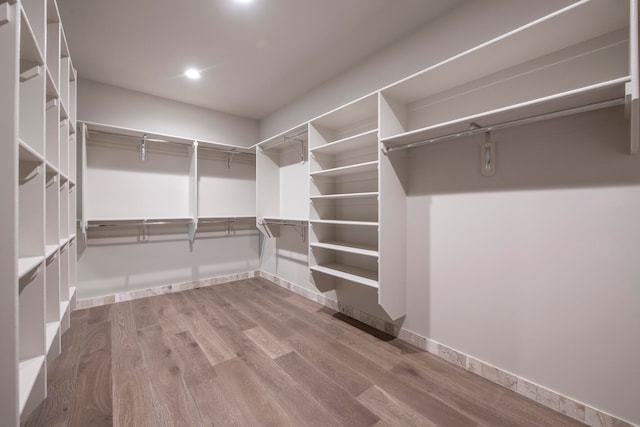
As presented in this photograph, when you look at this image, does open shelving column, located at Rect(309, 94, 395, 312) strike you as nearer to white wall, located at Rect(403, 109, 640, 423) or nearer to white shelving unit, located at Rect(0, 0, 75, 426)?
white wall, located at Rect(403, 109, 640, 423)

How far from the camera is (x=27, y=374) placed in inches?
41.7

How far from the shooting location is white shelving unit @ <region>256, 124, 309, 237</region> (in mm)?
3424

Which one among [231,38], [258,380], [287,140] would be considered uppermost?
[231,38]

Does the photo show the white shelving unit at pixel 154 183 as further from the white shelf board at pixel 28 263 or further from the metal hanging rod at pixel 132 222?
the white shelf board at pixel 28 263

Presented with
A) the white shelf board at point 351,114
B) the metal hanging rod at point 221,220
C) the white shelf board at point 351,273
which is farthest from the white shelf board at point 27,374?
the metal hanging rod at point 221,220

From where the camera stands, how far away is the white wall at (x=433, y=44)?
65.1 inches

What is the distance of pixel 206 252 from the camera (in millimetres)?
3928

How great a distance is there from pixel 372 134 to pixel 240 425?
2138 millimetres

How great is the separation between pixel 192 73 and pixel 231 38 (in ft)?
2.85

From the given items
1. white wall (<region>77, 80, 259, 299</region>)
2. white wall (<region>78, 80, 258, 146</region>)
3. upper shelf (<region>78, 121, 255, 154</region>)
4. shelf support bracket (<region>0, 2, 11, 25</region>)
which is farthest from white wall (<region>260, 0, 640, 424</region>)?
white wall (<region>77, 80, 259, 299</region>)

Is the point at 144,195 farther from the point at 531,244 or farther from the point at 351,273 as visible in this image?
the point at 531,244

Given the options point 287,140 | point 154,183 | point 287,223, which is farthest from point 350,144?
point 154,183

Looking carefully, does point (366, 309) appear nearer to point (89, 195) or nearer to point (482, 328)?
point (482, 328)

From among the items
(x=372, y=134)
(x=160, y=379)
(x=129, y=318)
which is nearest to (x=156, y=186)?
(x=129, y=318)
